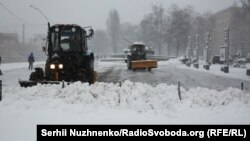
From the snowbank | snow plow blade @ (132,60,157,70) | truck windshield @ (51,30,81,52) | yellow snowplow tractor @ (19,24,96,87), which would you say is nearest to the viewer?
the snowbank

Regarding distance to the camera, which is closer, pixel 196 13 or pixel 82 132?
pixel 82 132

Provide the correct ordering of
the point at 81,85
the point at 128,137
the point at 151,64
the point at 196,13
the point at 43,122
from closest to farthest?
the point at 128,137 < the point at 43,122 < the point at 81,85 < the point at 151,64 < the point at 196,13

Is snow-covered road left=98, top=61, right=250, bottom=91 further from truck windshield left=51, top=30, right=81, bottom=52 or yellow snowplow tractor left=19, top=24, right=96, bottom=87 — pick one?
truck windshield left=51, top=30, right=81, bottom=52

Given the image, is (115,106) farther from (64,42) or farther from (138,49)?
(138,49)

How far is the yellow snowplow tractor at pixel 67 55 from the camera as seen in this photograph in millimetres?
16844

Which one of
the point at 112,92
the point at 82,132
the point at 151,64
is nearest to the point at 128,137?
the point at 82,132

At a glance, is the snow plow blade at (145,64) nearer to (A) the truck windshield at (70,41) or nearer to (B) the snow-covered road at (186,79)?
(B) the snow-covered road at (186,79)

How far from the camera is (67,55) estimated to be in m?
17.2

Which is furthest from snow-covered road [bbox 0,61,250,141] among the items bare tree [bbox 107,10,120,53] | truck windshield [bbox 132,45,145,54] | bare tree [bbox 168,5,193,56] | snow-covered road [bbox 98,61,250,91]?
bare tree [bbox 107,10,120,53]

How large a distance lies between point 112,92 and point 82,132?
485 centimetres

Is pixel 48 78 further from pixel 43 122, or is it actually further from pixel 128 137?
pixel 128 137

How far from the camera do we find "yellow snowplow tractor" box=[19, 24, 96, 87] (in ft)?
55.3

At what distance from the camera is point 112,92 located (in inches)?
512
